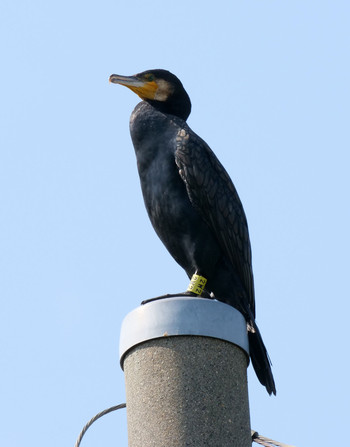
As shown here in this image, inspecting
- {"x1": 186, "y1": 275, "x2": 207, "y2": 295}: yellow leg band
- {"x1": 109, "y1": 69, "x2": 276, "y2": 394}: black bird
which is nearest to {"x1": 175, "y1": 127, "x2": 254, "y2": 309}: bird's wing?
{"x1": 109, "y1": 69, "x2": 276, "y2": 394}: black bird

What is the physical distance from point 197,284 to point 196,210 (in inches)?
21.5

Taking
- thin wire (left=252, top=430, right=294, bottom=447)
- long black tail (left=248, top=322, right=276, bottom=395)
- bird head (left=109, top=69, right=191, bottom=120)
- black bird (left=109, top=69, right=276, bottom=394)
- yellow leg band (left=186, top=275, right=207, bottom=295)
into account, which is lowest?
thin wire (left=252, top=430, right=294, bottom=447)

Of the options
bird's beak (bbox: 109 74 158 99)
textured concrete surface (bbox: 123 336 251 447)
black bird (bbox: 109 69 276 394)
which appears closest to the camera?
textured concrete surface (bbox: 123 336 251 447)

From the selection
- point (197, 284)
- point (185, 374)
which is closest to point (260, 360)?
point (197, 284)

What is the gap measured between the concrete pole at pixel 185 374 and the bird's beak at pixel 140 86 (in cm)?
245

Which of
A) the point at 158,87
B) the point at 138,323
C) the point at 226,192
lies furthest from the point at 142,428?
the point at 158,87

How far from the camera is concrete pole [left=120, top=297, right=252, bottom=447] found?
446cm

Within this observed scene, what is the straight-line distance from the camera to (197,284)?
6098mm

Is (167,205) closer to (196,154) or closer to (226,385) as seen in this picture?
(196,154)

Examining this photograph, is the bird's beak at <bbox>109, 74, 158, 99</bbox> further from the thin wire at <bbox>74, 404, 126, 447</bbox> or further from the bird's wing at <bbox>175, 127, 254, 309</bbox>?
the thin wire at <bbox>74, 404, 126, 447</bbox>

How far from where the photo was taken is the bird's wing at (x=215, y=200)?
6246 mm

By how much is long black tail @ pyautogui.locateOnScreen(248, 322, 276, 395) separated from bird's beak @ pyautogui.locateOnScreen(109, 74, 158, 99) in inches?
82.9

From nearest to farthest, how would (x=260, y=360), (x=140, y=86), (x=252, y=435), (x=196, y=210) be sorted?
(x=252, y=435), (x=260, y=360), (x=196, y=210), (x=140, y=86)

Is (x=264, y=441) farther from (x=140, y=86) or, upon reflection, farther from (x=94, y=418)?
(x=140, y=86)
